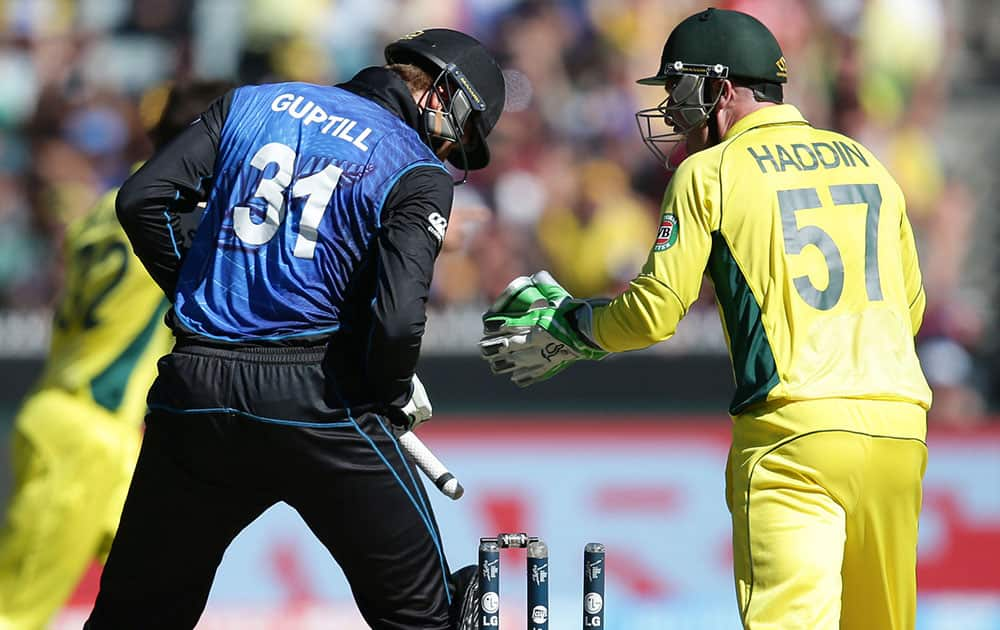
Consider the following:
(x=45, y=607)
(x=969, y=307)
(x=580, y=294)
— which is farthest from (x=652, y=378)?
(x=45, y=607)

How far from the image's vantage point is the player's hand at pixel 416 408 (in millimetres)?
4113

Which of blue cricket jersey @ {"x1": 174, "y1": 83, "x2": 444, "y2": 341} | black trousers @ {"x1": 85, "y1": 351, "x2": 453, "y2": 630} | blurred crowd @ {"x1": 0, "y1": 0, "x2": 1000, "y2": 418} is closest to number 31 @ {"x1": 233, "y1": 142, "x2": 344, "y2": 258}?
blue cricket jersey @ {"x1": 174, "y1": 83, "x2": 444, "y2": 341}

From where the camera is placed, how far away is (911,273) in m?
4.34

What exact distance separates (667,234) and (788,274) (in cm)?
34

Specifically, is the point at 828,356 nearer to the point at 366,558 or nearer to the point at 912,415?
the point at 912,415

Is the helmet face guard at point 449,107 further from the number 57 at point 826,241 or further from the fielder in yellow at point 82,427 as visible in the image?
the fielder in yellow at point 82,427

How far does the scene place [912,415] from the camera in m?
4.02

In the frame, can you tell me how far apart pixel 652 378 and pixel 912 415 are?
5048 millimetres

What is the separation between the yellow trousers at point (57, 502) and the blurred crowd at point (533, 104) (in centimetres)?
389

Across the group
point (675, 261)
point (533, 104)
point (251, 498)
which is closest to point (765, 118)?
point (675, 261)

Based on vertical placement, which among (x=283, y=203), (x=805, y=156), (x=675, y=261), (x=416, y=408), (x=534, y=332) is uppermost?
(x=805, y=156)

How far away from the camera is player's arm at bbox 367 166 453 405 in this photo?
3.73m

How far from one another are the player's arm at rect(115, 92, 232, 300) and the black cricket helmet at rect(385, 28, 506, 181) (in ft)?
1.88

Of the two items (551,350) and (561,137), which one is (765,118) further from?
(561,137)
